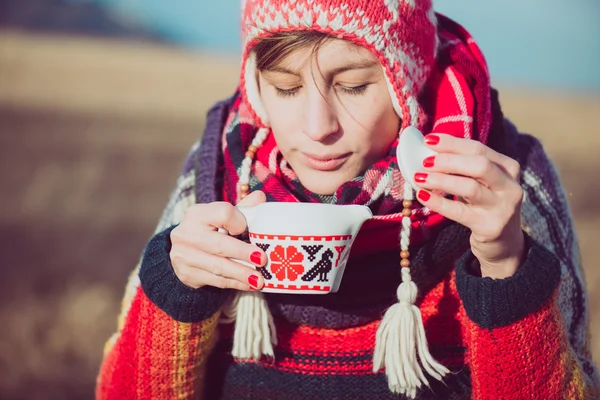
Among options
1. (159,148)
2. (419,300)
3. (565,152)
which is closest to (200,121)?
(159,148)

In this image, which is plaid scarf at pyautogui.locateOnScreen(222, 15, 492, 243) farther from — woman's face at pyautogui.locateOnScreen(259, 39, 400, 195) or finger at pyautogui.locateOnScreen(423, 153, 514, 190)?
finger at pyautogui.locateOnScreen(423, 153, 514, 190)

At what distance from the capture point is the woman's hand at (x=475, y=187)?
1.58 metres

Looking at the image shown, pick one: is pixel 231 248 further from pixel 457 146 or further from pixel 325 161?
pixel 457 146

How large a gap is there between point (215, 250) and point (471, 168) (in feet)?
2.18

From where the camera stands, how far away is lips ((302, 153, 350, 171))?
6.63 feet

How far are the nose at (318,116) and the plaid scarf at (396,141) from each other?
0.20 meters

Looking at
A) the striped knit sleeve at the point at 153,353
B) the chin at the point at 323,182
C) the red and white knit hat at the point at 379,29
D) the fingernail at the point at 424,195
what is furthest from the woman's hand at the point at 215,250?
the red and white knit hat at the point at 379,29

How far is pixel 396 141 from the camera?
2.16m

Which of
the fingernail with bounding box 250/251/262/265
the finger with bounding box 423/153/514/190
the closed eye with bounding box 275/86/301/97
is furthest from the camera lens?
the closed eye with bounding box 275/86/301/97

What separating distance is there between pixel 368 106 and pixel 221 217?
0.58 m

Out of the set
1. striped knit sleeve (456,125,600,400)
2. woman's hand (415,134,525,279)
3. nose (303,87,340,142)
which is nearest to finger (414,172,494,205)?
woman's hand (415,134,525,279)

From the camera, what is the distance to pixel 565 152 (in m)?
8.95

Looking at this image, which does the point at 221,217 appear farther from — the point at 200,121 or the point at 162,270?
the point at 200,121

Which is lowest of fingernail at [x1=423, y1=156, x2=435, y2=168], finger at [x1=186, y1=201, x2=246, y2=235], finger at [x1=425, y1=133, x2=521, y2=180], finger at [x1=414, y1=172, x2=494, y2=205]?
finger at [x1=186, y1=201, x2=246, y2=235]
